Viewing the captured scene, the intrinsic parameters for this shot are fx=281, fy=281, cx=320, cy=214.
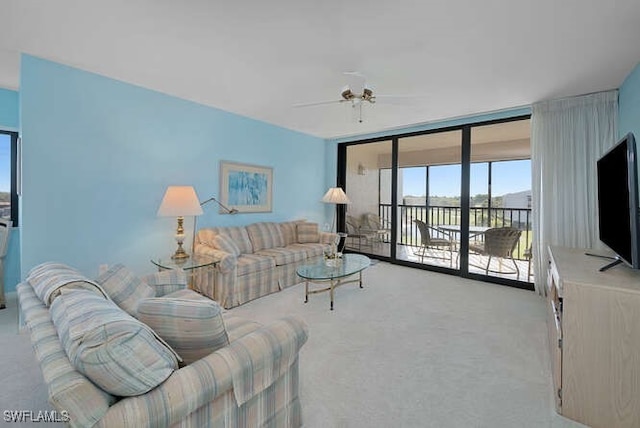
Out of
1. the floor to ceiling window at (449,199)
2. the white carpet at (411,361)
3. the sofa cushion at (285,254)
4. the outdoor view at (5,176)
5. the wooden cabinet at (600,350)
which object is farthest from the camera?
the floor to ceiling window at (449,199)

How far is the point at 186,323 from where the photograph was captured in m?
1.15

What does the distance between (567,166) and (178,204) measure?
4357 millimetres

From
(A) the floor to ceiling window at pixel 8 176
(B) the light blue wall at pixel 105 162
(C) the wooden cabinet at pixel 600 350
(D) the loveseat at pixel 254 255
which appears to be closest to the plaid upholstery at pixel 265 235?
(D) the loveseat at pixel 254 255

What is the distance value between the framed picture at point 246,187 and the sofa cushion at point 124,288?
2174mm

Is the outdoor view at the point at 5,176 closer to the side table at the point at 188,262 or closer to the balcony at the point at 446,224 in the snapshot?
the side table at the point at 188,262

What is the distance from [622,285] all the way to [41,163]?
166 inches

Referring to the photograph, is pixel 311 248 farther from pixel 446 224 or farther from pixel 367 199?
pixel 446 224

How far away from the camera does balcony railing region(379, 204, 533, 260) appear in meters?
4.57

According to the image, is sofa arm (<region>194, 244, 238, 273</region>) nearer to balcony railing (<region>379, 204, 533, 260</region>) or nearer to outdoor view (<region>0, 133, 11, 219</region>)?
outdoor view (<region>0, 133, 11, 219</region>)

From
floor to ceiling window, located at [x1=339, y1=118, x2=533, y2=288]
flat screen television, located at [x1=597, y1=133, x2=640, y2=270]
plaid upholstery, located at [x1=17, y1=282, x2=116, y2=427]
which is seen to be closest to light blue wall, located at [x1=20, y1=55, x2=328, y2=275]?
plaid upholstery, located at [x1=17, y1=282, x2=116, y2=427]

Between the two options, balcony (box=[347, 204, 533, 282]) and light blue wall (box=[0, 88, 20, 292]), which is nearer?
light blue wall (box=[0, 88, 20, 292])

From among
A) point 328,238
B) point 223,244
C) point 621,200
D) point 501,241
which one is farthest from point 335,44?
point 501,241

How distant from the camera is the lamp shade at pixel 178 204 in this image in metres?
2.88

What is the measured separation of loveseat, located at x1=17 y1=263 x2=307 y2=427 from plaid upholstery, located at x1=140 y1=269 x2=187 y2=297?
22.5 inches
